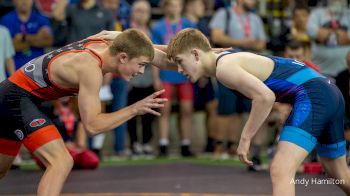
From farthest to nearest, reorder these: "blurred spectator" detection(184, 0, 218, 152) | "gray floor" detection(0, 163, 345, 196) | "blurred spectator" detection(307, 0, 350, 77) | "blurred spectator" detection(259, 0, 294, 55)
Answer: "blurred spectator" detection(184, 0, 218, 152)
"blurred spectator" detection(259, 0, 294, 55)
"blurred spectator" detection(307, 0, 350, 77)
"gray floor" detection(0, 163, 345, 196)

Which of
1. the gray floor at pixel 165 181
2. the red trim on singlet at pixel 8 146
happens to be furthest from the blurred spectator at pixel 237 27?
the red trim on singlet at pixel 8 146

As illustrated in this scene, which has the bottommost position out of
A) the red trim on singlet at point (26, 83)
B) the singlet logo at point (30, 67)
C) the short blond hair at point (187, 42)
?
the red trim on singlet at point (26, 83)

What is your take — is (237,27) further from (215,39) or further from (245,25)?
(215,39)

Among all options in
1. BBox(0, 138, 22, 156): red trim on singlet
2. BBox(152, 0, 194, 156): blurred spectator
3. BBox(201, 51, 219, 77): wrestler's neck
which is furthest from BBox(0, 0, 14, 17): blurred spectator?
BBox(201, 51, 219, 77): wrestler's neck

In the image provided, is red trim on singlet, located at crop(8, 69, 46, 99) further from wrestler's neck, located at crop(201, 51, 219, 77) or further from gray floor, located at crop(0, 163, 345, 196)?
gray floor, located at crop(0, 163, 345, 196)

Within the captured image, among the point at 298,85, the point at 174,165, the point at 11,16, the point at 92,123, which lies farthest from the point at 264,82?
the point at 11,16

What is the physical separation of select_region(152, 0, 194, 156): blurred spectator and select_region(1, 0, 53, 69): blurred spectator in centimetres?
162

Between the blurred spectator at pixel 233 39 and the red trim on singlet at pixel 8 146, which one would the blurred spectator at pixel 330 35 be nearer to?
the blurred spectator at pixel 233 39

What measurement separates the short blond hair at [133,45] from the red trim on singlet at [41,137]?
82 centimetres

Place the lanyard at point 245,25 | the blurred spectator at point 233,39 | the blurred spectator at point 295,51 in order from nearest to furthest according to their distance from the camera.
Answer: the blurred spectator at point 295,51 < the blurred spectator at point 233,39 < the lanyard at point 245,25

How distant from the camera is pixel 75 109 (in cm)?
1269

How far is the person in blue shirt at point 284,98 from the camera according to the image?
23.1ft

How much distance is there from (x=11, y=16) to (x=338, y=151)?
6.30 meters

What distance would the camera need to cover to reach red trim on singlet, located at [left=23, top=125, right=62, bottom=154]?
24.2 feet
